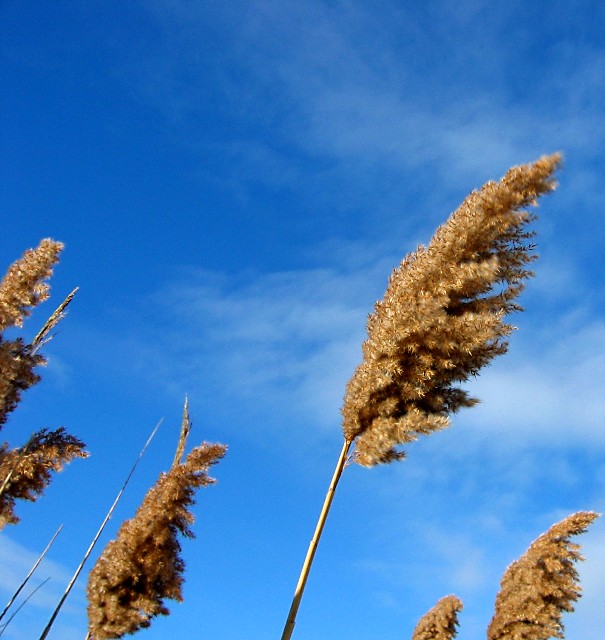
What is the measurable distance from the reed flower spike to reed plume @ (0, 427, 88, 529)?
2490 mm

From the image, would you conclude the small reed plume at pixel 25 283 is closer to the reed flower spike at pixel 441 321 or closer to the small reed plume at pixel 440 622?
the reed flower spike at pixel 441 321

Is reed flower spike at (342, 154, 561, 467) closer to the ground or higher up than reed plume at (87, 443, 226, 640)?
higher up

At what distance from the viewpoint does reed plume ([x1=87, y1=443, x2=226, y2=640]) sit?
5746 millimetres

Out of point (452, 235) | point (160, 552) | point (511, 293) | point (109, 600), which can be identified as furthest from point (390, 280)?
point (109, 600)

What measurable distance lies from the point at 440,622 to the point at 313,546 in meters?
9.13

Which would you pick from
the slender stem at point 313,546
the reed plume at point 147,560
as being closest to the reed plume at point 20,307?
the reed plume at point 147,560

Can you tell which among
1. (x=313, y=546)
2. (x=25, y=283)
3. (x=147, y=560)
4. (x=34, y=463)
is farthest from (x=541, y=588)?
(x=25, y=283)

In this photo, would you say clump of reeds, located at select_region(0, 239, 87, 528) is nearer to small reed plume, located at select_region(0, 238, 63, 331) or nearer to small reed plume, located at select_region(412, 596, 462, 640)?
small reed plume, located at select_region(0, 238, 63, 331)

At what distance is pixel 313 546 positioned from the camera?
154 inches

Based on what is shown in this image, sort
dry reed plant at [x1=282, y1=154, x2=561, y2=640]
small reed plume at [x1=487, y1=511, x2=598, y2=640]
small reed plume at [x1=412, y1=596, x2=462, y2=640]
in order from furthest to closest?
small reed plume at [x1=412, y1=596, x2=462, y2=640]
small reed plume at [x1=487, y1=511, x2=598, y2=640]
dry reed plant at [x1=282, y1=154, x2=561, y2=640]

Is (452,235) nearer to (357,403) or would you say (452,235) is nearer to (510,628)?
(357,403)

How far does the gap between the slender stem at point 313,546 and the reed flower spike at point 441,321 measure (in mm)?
124

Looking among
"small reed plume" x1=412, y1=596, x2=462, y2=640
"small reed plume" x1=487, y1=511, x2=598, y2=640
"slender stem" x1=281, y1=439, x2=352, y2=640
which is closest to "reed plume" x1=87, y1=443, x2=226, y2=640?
"slender stem" x1=281, y1=439, x2=352, y2=640

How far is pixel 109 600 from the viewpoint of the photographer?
5.75m
